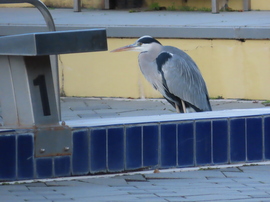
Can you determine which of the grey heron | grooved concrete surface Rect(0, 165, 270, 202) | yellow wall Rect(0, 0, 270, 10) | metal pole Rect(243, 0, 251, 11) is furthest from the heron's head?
yellow wall Rect(0, 0, 270, 10)

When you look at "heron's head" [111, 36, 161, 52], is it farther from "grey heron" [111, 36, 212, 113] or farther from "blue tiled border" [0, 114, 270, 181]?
"blue tiled border" [0, 114, 270, 181]

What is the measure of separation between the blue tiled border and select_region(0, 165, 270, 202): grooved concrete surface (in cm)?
7

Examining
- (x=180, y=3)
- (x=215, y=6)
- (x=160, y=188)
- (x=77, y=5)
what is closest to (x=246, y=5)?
(x=215, y=6)

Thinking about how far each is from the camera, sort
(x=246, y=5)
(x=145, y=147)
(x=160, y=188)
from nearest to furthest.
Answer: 1. (x=160, y=188)
2. (x=145, y=147)
3. (x=246, y=5)

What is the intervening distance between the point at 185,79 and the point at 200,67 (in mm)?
1837

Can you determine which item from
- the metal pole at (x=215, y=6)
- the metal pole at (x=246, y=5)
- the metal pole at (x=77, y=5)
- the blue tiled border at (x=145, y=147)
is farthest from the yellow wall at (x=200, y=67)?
the blue tiled border at (x=145, y=147)

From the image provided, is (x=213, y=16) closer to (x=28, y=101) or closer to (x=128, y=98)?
(x=128, y=98)

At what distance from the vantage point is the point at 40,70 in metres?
4.05

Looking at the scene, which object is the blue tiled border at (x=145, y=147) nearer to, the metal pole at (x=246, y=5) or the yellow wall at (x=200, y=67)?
the yellow wall at (x=200, y=67)

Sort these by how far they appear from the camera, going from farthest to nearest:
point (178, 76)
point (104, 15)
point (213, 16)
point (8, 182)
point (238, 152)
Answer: point (104, 15) → point (213, 16) → point (178, 76) → point (238, 152) → point (8, 182)

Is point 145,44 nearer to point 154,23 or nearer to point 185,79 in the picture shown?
point 185,79

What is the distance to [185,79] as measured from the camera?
6.35 meters

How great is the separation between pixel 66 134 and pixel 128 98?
4.50m

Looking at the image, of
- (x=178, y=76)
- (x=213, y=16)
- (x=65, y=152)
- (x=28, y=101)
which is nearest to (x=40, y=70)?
(x=28, y=101)
